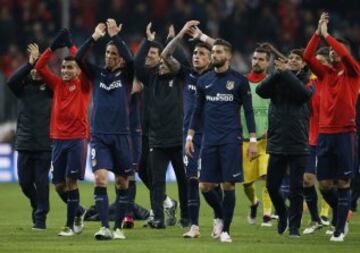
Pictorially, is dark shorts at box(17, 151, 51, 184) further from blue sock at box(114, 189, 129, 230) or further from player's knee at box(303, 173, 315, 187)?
player's knee at box(303, 173, 315, 187)

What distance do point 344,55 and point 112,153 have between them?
10.7 ft

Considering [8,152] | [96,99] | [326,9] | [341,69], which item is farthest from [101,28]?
[326,9]

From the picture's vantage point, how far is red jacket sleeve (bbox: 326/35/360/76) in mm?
16422

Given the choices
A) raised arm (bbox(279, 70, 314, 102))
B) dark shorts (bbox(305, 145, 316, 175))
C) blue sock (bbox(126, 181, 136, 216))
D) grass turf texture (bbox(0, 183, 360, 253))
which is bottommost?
grass turf texture (bbox(0, 183, 360, 253))

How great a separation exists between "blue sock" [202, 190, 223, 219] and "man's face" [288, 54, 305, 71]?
2115mm

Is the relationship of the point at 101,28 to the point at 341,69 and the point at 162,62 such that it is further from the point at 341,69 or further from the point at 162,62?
the point at 341,69

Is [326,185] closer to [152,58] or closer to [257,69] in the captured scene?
[257,69]

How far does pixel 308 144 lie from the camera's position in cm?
1781

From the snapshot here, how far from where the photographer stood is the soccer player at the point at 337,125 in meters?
16.9

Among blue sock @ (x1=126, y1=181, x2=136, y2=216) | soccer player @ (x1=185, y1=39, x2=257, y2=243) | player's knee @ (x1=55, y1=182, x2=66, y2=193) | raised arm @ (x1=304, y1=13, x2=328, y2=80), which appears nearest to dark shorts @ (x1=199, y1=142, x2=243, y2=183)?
soccer player @ (x1=185, y1=39, x2=257, y2=243)

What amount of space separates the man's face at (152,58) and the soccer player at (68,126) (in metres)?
1.08

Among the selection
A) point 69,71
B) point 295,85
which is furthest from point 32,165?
point 295,85

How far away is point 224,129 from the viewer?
16734 millimetres

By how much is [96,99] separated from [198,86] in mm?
1360
